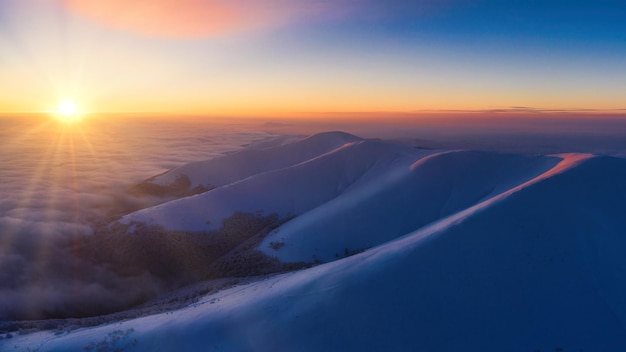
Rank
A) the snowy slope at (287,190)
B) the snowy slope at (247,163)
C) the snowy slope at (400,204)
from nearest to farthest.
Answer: the snowy slope at (400,204), the snowy slope at (287,190), the snowy slope at (247,163)

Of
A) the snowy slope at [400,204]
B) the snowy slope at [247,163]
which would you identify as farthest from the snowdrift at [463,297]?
the snowy slope at [247,163]

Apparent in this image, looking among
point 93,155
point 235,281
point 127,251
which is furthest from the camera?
point 93,155

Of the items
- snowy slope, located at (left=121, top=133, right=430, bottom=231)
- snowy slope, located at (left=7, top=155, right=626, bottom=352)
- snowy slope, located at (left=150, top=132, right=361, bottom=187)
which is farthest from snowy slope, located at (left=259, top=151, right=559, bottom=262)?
snowy slope, located at (left=150, top=132, right=361, bottom=187)

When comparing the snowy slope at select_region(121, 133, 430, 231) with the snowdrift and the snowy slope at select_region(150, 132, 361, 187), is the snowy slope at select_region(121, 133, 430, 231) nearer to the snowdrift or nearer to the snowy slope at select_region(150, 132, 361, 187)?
the snowy slope at select_region(150, 132, 361, 187)

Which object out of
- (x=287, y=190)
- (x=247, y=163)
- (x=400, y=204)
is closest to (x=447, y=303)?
(x=400, y=204)

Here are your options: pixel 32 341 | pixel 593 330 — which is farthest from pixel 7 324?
pixel 593 330

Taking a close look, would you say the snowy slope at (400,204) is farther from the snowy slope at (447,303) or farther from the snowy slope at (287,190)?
the snowy slope at (447,303)

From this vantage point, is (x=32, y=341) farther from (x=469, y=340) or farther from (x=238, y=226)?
(x=238, y=226)

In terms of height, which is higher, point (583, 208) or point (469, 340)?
point (583, 208)
